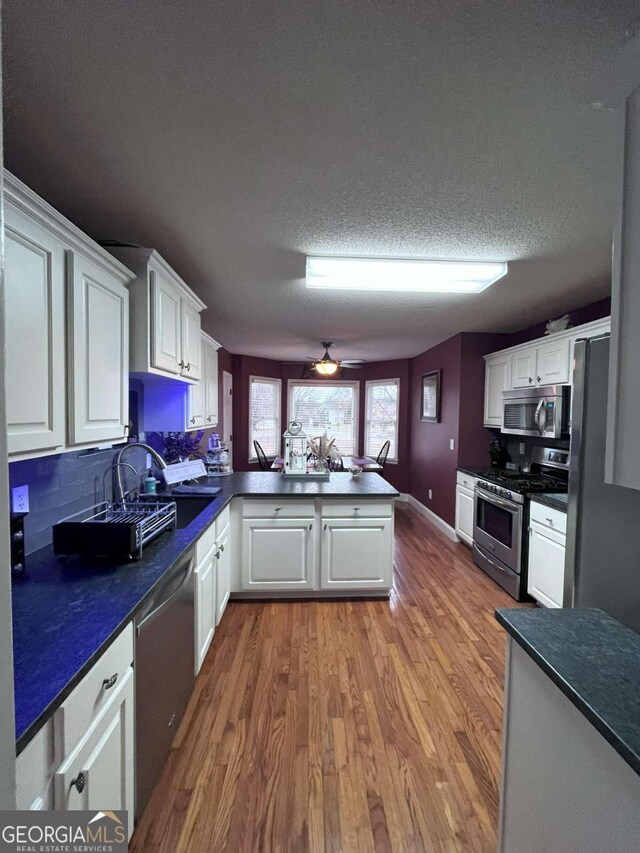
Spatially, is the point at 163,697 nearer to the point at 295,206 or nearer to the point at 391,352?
the point at 295,206

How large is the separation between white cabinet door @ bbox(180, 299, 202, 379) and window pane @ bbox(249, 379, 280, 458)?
3.66m

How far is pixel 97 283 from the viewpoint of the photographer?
61.1 inches

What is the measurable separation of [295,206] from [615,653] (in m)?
1.97

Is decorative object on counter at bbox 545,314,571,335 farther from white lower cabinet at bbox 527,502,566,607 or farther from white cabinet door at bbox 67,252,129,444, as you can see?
white cabinet door at bbox 67,252,129,444

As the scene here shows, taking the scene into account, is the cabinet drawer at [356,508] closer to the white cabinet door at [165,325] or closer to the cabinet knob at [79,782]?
the white cabinet door at [165,325]

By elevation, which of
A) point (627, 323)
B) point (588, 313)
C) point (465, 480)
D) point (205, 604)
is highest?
point (588, 313)

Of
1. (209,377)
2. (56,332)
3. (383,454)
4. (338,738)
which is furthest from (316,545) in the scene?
(383,454)

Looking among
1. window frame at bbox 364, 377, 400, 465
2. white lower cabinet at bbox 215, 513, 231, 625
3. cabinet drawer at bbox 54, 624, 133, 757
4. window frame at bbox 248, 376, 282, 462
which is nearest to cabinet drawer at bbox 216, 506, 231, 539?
white lower cabinet at bbox 215, 513, 231, 625

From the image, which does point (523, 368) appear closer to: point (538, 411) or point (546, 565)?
point (538, 411)

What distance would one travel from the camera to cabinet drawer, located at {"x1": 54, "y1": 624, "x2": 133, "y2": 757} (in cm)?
90

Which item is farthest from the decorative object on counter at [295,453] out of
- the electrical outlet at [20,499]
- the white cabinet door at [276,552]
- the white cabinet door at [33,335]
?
the white cabinet door at [33,335]

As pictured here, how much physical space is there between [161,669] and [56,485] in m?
0.95

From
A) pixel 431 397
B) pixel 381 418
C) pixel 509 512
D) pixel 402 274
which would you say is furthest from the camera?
pixel 381 418

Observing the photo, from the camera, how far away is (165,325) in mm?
2129
